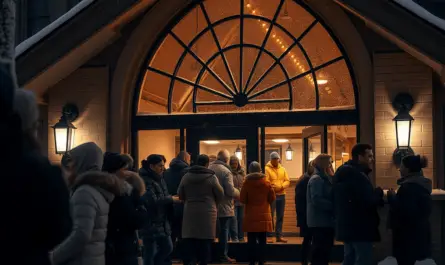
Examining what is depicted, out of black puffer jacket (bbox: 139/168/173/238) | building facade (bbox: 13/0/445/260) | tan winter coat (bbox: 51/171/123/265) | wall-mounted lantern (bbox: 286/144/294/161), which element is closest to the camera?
tan winter coat (bbox: 51/171/123/265)

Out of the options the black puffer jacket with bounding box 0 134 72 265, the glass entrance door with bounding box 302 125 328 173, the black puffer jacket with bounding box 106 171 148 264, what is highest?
the glass entrance door with bounding box 302 125 328 173

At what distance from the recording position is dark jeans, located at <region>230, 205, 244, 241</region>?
1504 cm

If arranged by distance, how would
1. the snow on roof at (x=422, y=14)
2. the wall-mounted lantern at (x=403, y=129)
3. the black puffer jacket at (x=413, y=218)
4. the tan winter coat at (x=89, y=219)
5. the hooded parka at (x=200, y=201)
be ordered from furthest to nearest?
1. the wall-mounted lantern at (x=403, y=129)
2. the snow on roof at (x=422, y=14)
3. the hooded parka at (x=200, y=201)
4. the black puffer jacket at (x=413, y=218)
5. the tan winter coat at (x=89, y=219)

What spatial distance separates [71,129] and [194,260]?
4.28 metres

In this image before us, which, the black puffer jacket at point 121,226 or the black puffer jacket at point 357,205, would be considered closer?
the black puffer jacket at point 121,226

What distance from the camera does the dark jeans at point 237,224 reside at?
15039 mm

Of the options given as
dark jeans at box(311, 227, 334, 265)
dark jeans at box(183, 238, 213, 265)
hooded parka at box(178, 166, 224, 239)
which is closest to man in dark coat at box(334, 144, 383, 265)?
dark jeans at box(311, 227, 334, 265)

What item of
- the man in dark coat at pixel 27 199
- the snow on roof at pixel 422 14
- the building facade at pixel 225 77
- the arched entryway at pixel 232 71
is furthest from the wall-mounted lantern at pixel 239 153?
the man in dark coat at pixel 27 199

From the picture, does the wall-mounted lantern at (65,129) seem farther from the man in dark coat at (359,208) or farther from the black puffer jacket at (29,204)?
the black puffer jacket at (29,204)

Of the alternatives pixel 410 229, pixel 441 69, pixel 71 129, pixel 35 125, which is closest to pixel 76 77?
pixel 71 129

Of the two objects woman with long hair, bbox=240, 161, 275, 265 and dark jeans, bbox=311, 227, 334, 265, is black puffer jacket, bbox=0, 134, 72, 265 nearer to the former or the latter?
dark jeans, bbox=311, 227, 334, 265

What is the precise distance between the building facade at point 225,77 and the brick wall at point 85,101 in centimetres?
2

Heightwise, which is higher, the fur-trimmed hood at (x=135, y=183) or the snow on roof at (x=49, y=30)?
the snow on roof at (x=49, y=30)

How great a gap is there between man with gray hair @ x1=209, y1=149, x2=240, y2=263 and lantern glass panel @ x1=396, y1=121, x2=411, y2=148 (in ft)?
8.87
